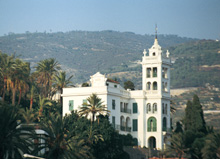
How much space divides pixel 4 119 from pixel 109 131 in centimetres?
3404

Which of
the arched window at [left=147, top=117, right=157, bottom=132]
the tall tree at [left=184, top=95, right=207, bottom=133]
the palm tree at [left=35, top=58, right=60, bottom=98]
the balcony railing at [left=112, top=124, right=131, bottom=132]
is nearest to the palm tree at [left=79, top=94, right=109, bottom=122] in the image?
the balcony railing at [left=112, top=124, right=131, bottom=132]

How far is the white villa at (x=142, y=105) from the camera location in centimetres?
10200

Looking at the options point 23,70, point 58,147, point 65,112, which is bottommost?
point 58,147

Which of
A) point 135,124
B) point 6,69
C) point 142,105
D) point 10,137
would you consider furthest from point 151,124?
point 10,137

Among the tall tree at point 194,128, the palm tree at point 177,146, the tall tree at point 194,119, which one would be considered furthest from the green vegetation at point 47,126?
the tall tree at point 194,119

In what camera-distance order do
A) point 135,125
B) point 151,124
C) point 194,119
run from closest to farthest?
1. point 151,124
2. point 135,125
3. point 194,119

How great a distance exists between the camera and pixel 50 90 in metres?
119

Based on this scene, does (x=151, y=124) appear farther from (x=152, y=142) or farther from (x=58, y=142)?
(x=58, y=142)

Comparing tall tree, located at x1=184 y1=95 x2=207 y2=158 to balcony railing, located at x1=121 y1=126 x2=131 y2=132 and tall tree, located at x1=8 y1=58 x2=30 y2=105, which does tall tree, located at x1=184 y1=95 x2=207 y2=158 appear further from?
tall tree, located at x1=8 y1=58 x2=30 y2=105

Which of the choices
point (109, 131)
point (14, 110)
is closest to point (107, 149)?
point (109, 131)

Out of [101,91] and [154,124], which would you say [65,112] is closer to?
[101,91]

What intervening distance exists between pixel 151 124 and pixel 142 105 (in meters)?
3.64

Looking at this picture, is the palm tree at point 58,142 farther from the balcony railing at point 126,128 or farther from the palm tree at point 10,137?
the balcony railing at point 126,128

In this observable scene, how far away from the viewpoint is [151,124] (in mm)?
105438
